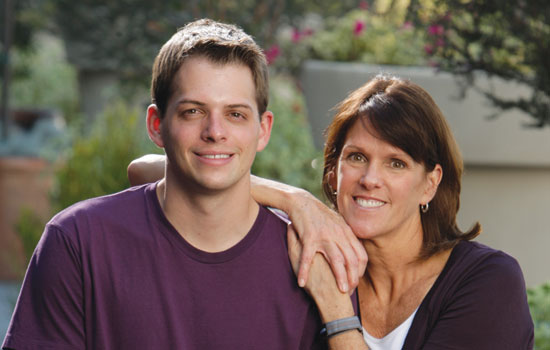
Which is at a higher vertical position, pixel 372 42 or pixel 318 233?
pixel 372 42

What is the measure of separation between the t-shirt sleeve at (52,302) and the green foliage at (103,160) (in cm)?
306

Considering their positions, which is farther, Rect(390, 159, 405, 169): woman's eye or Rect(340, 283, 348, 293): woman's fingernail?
Rect(390, 159, 405, 169): woman's eye

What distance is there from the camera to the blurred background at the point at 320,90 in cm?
397

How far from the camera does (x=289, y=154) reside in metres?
5.97

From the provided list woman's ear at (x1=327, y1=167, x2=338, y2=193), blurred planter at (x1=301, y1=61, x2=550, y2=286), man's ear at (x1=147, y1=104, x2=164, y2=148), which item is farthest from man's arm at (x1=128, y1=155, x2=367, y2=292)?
blurred planter at (x1=301, y1=61, x2=550, y2=286)

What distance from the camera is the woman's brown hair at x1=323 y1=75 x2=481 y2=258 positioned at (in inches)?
109

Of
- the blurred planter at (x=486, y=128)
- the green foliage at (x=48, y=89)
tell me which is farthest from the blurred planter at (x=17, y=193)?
the green foliage at (x=48, y=89)

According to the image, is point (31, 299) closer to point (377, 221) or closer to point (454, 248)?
point (377, 221)

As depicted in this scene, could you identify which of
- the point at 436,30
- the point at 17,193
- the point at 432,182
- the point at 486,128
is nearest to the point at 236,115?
the point at 432,182

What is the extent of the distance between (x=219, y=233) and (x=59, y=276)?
0.46 metres

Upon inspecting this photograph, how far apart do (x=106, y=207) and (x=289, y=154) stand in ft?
11.8

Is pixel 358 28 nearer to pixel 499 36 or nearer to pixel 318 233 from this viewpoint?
pixel 499 36

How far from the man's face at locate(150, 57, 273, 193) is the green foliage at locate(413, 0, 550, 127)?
171cm

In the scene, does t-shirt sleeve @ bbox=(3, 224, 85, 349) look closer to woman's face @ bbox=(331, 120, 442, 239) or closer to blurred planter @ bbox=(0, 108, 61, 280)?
woman's face @ bbox=(331, 120, 442, 239)
